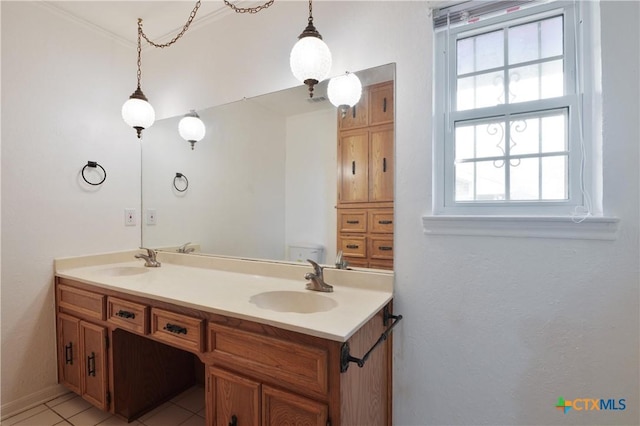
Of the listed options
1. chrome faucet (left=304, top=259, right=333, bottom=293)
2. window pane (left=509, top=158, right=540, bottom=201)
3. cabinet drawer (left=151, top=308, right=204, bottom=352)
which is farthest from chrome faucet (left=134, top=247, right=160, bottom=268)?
window pane (left=509, top=158, right=540, bottom=201)

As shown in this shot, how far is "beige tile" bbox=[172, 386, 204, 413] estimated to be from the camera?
1760mm

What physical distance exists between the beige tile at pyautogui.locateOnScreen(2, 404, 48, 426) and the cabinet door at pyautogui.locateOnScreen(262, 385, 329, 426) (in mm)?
1631

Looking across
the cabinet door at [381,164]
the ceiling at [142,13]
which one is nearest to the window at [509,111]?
the cabinet door at [381,164]

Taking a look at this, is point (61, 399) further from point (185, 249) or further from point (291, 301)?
point (291, 301)

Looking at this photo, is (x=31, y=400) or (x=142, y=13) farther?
(x=142, y=13)

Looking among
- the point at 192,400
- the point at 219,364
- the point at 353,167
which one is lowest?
the point at 192,400

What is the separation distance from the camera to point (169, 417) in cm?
167

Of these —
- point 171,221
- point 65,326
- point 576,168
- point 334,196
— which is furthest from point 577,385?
point 65,326

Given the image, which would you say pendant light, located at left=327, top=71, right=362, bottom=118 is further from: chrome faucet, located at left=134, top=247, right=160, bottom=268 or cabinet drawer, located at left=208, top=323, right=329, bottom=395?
chrome faucet, located at left=134, top=247, right=160, bottom=268

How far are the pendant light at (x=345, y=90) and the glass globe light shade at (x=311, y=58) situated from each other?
136mm

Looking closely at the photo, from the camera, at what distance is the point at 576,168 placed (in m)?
1.06

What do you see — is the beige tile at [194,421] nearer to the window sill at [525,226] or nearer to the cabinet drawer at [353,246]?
the cabinet drawer at [353,246]

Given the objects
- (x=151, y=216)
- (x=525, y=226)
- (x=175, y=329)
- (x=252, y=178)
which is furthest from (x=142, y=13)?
(x=525, y=226)

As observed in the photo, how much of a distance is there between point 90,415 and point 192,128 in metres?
1.85
